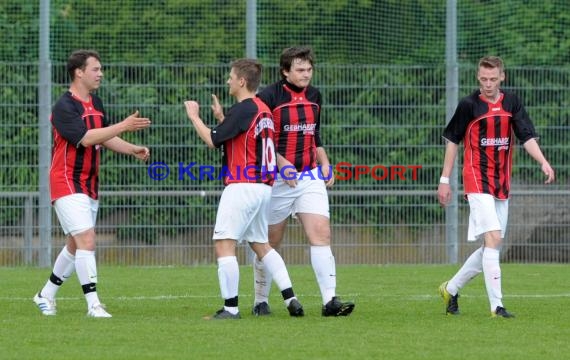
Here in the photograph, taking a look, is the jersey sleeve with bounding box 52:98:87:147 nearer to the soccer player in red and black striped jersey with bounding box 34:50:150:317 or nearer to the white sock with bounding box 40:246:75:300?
the soccer player in red and black striped jersey with bounding box 34:50:150:317

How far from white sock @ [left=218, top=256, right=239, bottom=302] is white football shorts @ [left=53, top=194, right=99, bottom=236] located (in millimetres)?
1100

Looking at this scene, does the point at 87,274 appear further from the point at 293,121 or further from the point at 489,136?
the point at 489,136

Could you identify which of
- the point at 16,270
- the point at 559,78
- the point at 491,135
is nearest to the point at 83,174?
the point at 491,135

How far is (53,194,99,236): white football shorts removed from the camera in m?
9.72

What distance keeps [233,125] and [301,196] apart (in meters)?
0.97

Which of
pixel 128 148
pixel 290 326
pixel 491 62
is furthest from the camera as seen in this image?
pixel 128 148

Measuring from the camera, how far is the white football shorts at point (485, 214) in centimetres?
994

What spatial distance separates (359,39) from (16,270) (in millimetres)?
6037

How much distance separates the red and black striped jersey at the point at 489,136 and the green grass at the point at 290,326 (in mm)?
1101

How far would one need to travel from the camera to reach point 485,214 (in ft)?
32.7

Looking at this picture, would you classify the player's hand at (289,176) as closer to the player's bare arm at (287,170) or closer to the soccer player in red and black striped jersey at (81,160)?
the player's bare arm at (287,170)

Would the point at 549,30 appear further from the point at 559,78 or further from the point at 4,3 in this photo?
the point at 4,3

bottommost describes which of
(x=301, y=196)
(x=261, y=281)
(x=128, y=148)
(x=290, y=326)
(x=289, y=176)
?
(x=290, y=326)

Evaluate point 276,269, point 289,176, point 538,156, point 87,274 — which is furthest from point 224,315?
point 538,156
